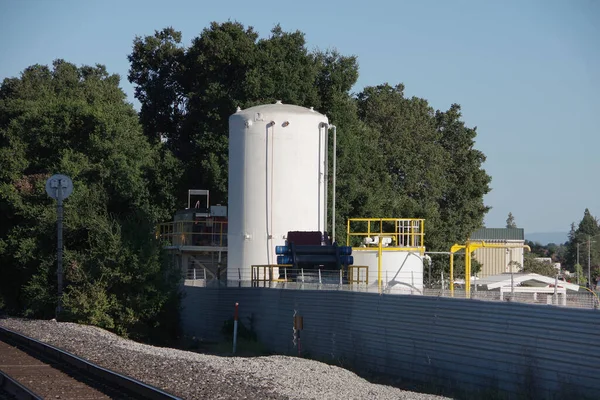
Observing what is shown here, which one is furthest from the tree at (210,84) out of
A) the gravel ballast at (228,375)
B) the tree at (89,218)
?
the gravel ballast at (228,375)

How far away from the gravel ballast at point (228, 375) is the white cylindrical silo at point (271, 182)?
10634 mm

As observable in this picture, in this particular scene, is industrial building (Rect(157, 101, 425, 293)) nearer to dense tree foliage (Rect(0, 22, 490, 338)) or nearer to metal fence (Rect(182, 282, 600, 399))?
dense tree foliage (Rect(0, 22, 490, 338))

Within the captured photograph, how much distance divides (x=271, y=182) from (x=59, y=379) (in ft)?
60.1

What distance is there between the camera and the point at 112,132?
47.8 metres

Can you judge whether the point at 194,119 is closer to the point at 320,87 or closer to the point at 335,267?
the point at 320,87

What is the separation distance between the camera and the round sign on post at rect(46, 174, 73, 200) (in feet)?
113

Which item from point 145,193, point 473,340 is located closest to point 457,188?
point 145,193

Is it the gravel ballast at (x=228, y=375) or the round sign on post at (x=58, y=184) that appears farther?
the round sign on post at (x=58, y=184)

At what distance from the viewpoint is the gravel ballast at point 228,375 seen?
15.5 m

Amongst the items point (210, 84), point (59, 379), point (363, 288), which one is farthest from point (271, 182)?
point (210, 84)

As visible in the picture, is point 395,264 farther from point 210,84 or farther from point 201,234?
point 210,84

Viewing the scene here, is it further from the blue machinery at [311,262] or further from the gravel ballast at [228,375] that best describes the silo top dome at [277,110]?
the gravel ballast at [228,375]

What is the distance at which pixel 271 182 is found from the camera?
34.6 m

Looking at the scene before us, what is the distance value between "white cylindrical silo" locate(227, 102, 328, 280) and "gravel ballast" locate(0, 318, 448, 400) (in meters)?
10.6
